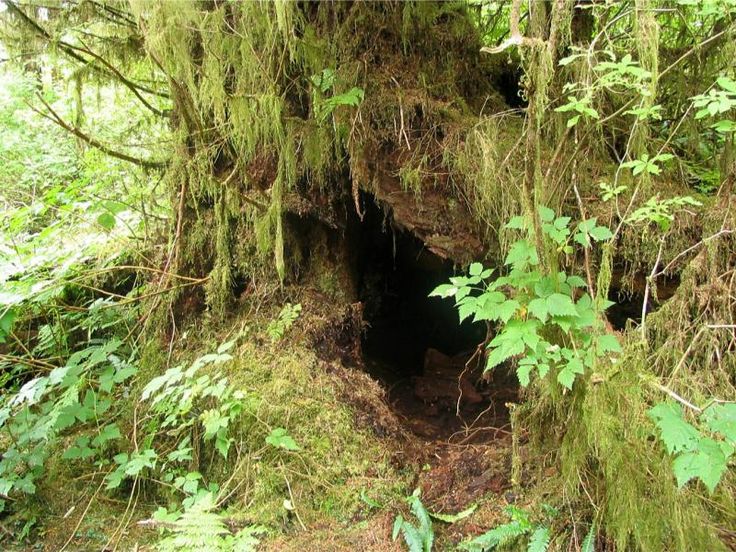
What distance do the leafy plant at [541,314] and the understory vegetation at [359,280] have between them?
0.01 m

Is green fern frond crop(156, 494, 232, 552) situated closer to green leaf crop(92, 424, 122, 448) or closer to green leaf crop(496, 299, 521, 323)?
green leaf crop(92, 424, 122, 448)

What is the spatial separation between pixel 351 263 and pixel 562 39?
90.0 inches

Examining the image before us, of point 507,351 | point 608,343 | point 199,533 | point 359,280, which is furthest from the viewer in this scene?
point 359,280

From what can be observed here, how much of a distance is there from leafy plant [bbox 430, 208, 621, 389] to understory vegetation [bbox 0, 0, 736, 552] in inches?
0.6

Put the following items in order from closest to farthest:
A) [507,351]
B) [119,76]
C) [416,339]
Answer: [507,351] < [119,76] < [416,339]

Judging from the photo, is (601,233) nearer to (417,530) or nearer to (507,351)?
(507,351)

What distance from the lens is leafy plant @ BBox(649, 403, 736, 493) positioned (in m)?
1.64

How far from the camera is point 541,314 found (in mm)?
2109

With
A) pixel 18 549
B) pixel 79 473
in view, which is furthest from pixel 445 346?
pixel 18 549

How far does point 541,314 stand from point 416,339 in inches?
134

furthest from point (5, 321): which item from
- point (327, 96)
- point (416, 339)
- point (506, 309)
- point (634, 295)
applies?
point (634, 295)

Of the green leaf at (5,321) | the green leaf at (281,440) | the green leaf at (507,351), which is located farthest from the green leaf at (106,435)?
the green leaf at (507,351)

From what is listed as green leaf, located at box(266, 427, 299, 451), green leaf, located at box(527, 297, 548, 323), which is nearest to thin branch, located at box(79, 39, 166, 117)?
green leaf, located at box(266, 427, 299, 451)

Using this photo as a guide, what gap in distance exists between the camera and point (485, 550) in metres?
2.51
